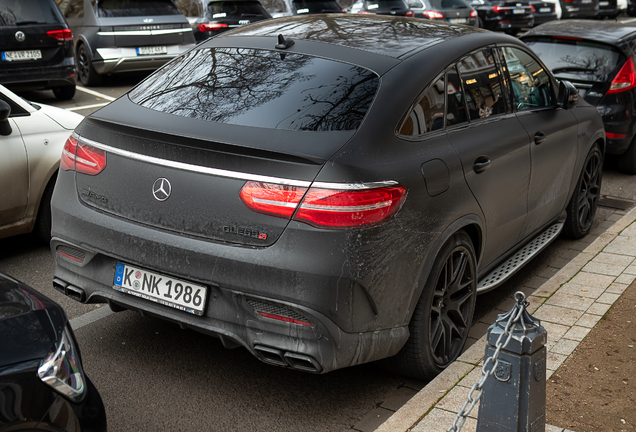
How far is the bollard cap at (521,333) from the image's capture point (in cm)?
238

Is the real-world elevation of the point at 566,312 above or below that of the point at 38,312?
below

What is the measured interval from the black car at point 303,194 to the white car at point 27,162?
5.43ft

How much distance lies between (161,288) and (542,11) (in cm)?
2334

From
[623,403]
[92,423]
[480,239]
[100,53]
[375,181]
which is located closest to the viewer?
[92,423]

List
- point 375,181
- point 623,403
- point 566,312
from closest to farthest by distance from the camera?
point 375,181 → point 623,403 → point 566,312

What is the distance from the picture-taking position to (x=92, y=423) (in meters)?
2.57

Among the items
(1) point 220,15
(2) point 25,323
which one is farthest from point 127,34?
(2) point 25,323

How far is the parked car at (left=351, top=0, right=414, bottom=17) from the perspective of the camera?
55.4 ft

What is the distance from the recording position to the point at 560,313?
4293 millimetres

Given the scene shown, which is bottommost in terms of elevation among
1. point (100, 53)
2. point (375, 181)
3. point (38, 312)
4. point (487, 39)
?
point (100, 53)

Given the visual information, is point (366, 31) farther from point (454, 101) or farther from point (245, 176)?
point (245, 176)

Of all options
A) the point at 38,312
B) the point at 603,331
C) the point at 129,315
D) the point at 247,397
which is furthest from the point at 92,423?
the point at 603,331

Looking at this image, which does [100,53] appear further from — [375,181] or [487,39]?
[375,181]

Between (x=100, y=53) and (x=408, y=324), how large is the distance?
10.3 meters
